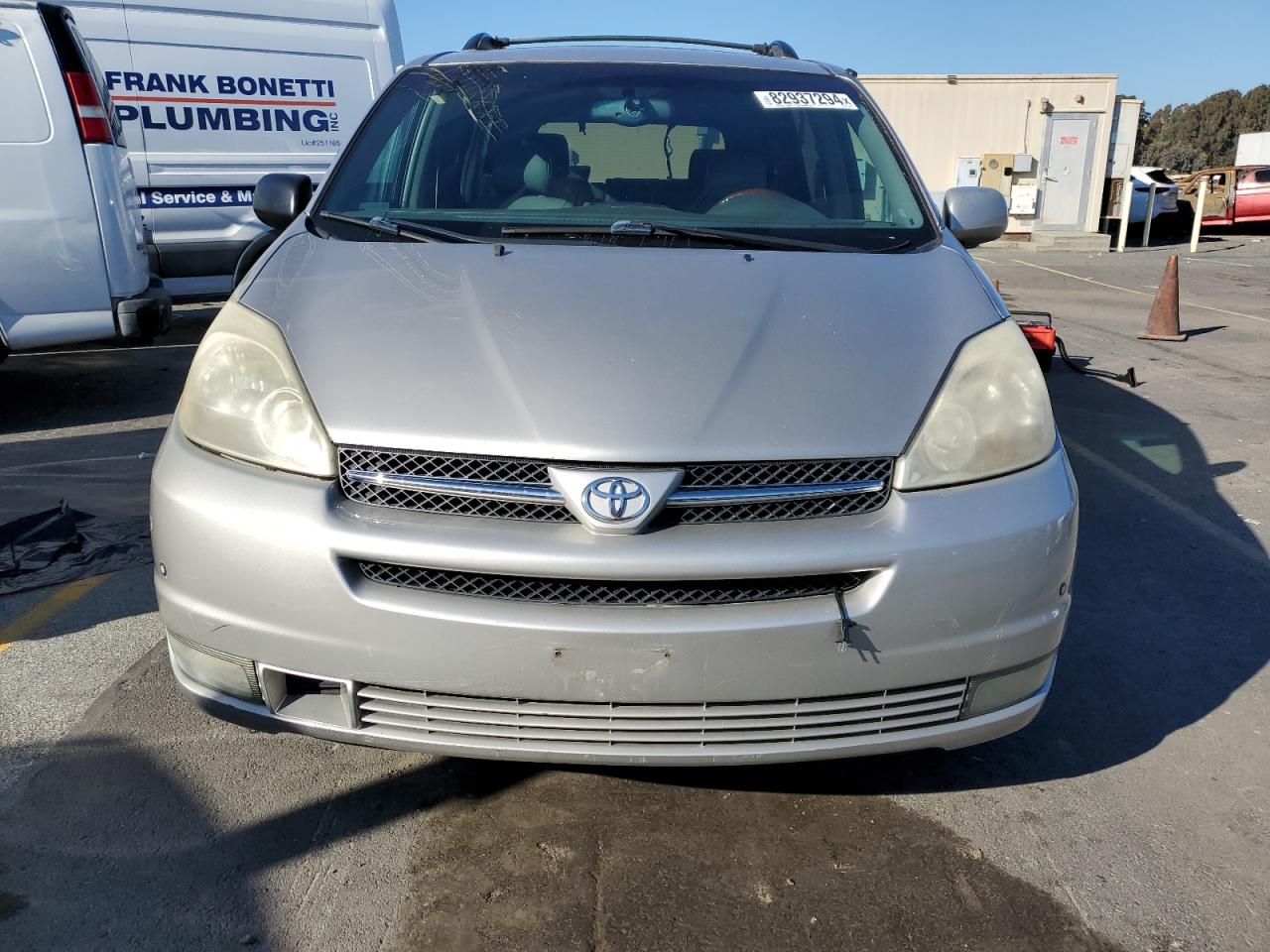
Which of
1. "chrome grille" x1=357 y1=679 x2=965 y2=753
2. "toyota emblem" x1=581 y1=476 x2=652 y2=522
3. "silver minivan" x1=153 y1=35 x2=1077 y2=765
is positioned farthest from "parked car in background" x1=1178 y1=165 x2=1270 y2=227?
"toyota emblem" x1=581 y1=476 x2=652 y2=522

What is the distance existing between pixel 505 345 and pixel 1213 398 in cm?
657

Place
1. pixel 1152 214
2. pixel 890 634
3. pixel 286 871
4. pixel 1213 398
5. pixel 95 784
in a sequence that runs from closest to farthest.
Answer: pixel 890 634 → pixel 286 871 → pixel 95 784 → pixel 1213 398 → pixel 1152 214

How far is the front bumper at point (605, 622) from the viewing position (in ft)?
6.59

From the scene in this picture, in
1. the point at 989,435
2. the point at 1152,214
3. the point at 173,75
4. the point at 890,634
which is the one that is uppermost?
the point at 173,75

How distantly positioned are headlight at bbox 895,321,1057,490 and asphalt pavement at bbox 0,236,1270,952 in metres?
0.88

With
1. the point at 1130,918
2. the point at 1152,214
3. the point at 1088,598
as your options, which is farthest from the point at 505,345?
the point at 1152,214

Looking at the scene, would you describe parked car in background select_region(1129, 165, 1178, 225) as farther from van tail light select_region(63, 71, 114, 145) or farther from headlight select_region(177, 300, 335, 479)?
headlight select_region(177, 300, 335, 479)

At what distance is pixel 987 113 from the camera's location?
25.0 m

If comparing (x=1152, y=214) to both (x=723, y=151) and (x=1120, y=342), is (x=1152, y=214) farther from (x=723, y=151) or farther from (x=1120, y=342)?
(x=723, y=151)

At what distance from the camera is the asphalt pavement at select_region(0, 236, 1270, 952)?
214 centimetres

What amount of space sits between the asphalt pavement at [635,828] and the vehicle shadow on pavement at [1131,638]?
12 mm

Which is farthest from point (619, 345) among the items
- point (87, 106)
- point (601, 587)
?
point (87, 106)

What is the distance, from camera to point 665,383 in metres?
2.21

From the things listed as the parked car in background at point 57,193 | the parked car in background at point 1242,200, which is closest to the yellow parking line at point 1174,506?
the parked car in background at point 57,193
